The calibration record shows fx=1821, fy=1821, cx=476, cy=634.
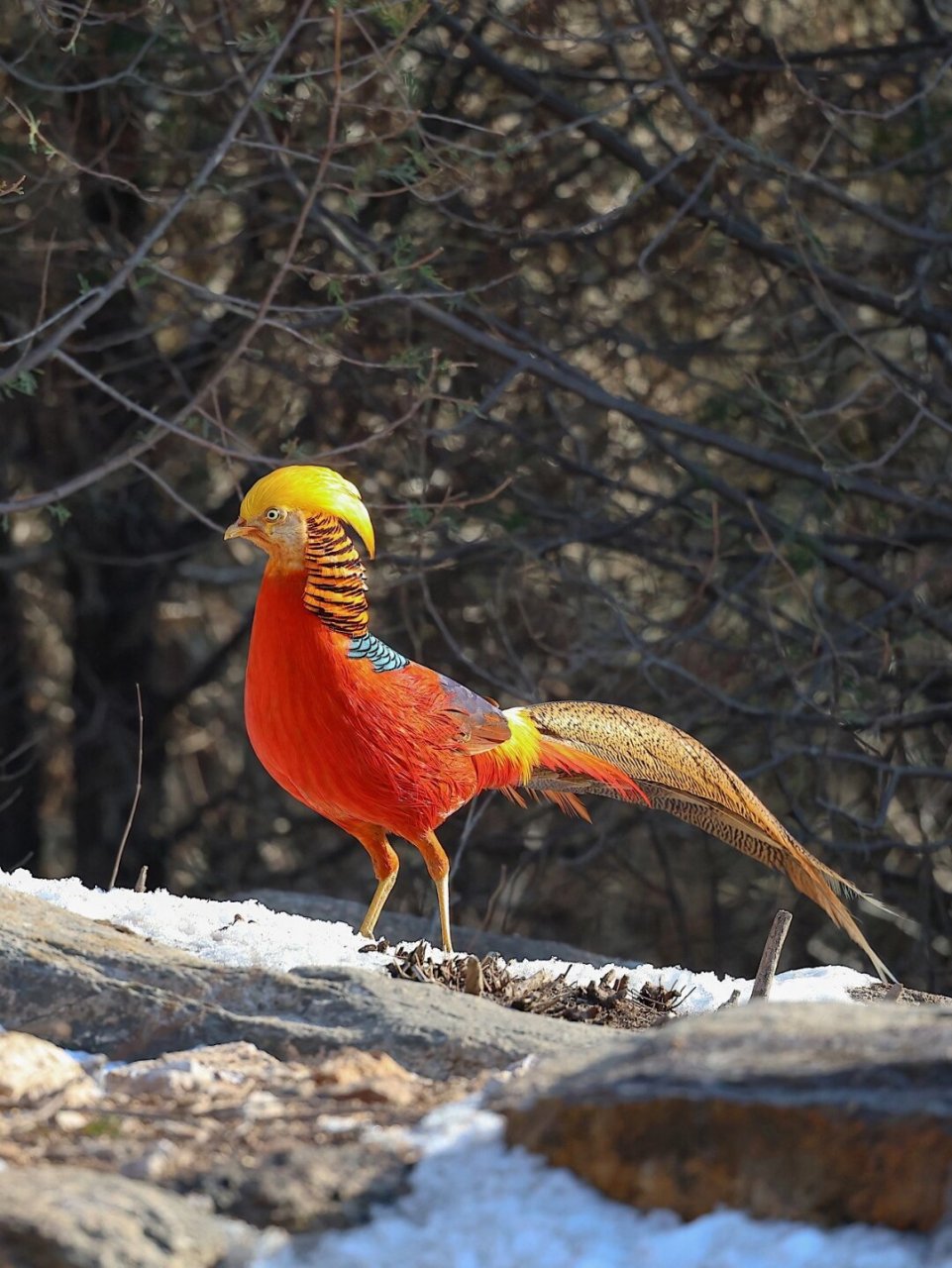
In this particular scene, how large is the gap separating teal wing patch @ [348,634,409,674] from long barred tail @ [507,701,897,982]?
1.59 ft

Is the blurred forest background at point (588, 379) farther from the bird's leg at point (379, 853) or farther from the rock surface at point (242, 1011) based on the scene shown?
the rock surface at point (242, 1011)

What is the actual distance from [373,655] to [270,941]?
68cm

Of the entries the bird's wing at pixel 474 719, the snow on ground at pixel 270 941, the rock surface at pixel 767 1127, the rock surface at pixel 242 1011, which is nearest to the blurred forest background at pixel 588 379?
the snow on ground at pixel 270 941

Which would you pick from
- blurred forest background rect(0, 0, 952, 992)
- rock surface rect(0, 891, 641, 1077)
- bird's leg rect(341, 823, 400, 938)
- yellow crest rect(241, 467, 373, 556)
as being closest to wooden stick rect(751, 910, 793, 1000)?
rock surface rect(0, 891, 641, 1077)

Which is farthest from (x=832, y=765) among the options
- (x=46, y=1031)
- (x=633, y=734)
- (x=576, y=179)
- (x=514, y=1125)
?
(x=514, y=1125)

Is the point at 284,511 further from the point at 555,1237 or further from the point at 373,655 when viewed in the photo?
the point at 555,1237

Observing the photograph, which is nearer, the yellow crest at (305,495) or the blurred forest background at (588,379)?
the yellow crest at (305,495)

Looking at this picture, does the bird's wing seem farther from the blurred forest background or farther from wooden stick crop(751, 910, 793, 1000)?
the blurred forest background

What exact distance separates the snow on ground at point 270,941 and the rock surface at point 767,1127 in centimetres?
180

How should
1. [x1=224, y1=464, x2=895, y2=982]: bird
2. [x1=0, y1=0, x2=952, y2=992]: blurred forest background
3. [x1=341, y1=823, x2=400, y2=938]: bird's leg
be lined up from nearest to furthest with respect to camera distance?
[x1=224, y1=464, x2=895, y2=982]: bird, [x1=341, y1=823, x2=400, y2=938]: bird's leg, [x1=0, y1=0, x2=952, y2=992]: blurred forest background

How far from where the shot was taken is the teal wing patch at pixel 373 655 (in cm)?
410

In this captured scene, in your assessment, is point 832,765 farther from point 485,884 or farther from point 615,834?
point 485,884

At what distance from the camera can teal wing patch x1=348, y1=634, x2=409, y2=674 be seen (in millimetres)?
4098

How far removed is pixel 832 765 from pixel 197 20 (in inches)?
158
